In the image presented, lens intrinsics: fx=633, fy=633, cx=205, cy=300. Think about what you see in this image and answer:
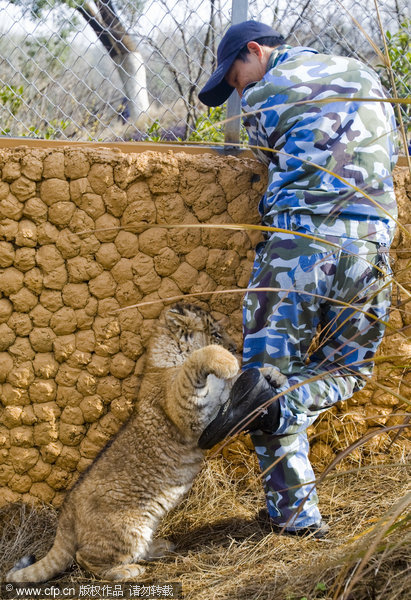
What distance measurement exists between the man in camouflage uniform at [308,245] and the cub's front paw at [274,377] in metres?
0.04

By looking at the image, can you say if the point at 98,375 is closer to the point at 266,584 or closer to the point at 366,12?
the point at 266,584

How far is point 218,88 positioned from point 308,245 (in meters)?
1.24

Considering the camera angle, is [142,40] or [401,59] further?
[401,59]

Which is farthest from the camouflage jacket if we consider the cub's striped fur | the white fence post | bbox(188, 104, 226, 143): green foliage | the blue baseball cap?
bbox(188, 104, 226, 143): green foliage

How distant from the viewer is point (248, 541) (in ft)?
11.2

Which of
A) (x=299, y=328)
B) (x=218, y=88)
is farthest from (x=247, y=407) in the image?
(x=218, y=88)

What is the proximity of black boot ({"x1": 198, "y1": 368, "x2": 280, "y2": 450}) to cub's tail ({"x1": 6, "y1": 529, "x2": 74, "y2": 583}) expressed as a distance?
1070 mm

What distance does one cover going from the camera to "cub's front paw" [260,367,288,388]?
314cm

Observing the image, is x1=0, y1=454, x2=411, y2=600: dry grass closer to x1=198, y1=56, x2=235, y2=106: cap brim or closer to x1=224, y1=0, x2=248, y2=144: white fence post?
x1=224, y1=0, x2=248, y2=144: white fence post

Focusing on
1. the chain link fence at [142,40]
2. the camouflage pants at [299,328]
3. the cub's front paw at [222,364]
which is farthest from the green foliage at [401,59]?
the cub's front paw at [222,364]

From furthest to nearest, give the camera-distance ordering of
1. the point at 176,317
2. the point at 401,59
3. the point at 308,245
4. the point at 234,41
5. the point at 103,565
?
the point at 401,59, the point at 176,317, the point at 234,41, the point at 103,565, the point at 308,245

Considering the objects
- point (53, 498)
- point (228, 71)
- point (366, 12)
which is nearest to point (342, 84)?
point (228, 71)

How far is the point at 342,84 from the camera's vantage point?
325cm

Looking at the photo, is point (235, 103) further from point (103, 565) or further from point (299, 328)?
point (103, 565)
